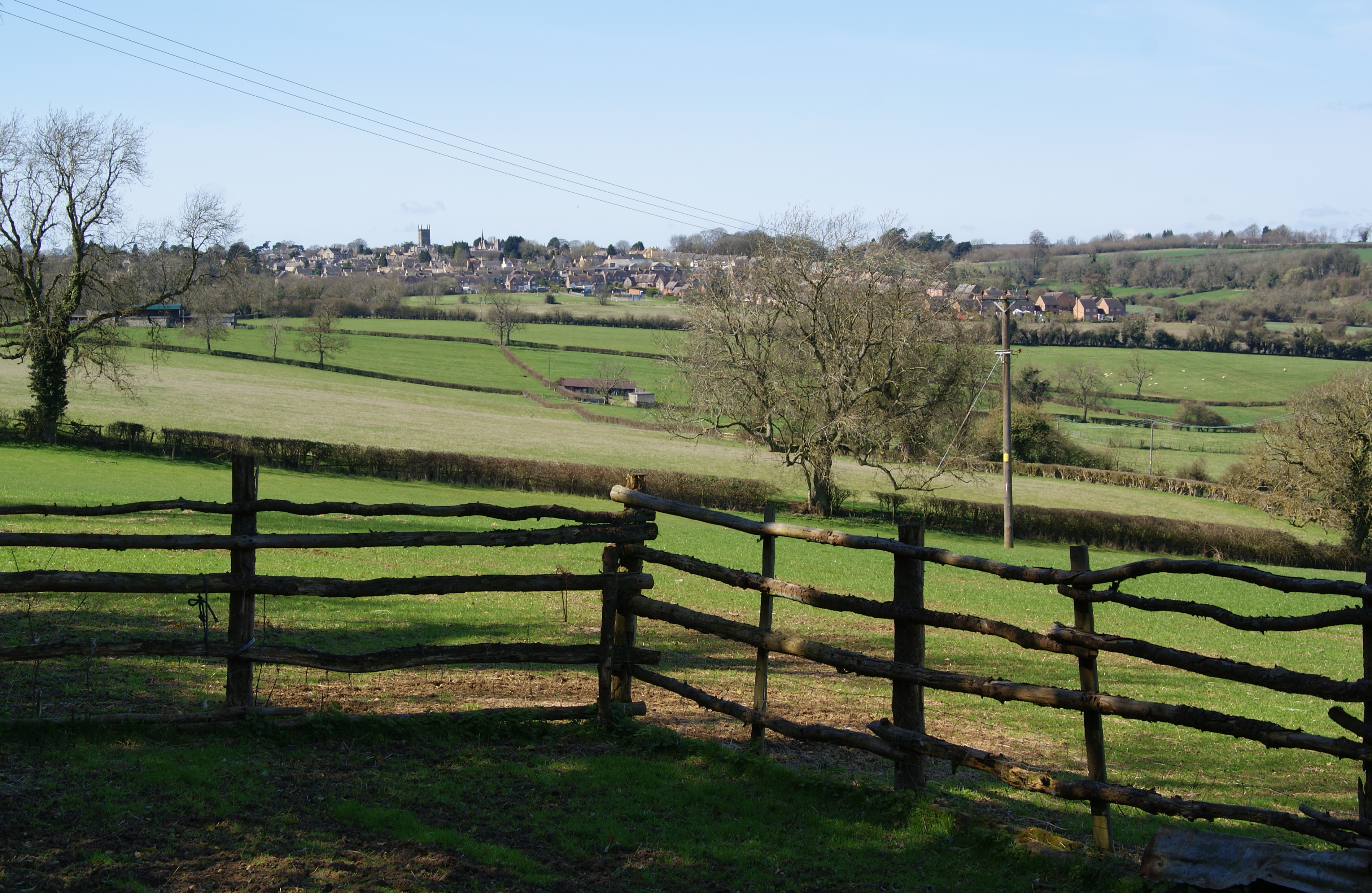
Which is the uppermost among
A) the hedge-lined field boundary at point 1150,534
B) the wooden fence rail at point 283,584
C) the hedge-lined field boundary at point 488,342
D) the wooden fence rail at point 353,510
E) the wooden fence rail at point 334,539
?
the hedge-lined field boundary at point 488,342

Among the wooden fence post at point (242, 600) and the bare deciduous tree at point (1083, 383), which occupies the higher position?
the bare deciduous tree at point (1083, 383)

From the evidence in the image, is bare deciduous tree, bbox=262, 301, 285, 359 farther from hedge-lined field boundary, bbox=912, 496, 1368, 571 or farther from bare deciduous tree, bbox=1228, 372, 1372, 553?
bare deciduous tree, bbox=1228, 372, 1372, 553

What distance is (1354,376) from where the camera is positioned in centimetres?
4809

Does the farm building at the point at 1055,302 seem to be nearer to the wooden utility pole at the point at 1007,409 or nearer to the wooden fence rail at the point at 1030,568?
the wooden utility pole at the point at 1007,409

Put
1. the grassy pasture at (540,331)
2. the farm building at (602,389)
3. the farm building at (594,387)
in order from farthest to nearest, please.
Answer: the grassy pasture at (540,331) < the farm building at (594,387) < the farm building at (602,389)

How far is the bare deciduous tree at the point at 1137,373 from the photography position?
9381cm

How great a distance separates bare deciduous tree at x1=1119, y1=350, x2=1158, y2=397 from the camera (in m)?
93.8

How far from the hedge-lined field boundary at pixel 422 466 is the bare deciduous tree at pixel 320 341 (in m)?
46.6

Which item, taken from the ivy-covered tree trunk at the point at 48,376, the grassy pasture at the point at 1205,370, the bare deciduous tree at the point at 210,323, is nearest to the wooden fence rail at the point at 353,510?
the ivy-covered tree trunk at the point at 48,376

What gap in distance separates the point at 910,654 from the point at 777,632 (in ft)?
3.81

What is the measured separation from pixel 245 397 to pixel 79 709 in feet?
206

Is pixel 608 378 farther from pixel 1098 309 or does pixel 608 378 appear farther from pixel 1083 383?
pixel 1098 309

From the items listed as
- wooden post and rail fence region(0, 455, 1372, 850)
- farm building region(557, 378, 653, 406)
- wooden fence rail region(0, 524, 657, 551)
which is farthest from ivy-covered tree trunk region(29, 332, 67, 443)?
farm building region(557, 378, 653, 406)

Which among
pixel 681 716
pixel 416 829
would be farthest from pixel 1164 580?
pixel 416 829
